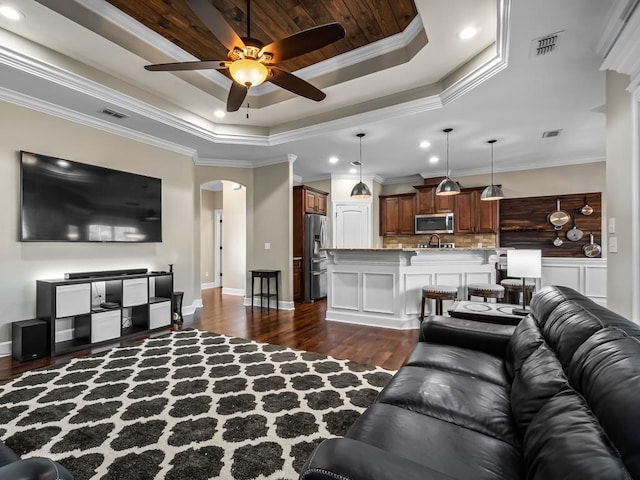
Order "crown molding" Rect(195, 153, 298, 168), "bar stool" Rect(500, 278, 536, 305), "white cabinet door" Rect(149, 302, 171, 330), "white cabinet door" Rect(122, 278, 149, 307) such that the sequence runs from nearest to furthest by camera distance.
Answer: "white cabinet door" Rect(122, 278, 149, 307), "white cabinet door" Rect(149, 302, 171, 330), "bar stool" Rect(500, 278, 536, 305), "crown molding" Rect(195, 153, 298, 168)

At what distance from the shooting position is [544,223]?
21.1 feet

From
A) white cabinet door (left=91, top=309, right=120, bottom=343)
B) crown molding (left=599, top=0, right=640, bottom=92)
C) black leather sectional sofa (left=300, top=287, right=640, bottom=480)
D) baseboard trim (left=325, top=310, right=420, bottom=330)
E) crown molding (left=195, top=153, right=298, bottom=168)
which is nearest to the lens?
black leather sectional sofa (left=300, top=287, right=640, bottom=480)

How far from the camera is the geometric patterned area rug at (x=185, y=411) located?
1.71 meters

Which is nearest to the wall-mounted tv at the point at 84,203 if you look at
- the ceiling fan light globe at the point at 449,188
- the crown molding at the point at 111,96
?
the crown molding at the point at 111,96

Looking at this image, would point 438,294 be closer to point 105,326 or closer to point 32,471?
point 32,471

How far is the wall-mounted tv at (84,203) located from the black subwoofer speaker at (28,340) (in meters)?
0.93

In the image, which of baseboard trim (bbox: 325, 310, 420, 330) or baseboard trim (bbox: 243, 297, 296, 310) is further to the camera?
baseboard trim (bbox: 243, 297, 296, 310)

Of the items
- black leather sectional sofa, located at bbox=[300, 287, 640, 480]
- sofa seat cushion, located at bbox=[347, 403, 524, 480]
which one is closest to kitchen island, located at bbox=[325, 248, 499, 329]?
black leather sectional sofa, located at bbox=[300, 287, 640, 480]

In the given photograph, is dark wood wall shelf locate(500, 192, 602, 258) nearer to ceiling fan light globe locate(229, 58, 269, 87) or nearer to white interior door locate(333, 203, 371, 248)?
white interior door locate(333, 203, 371, 248)

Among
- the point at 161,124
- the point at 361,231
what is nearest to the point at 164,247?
the point at 161,124

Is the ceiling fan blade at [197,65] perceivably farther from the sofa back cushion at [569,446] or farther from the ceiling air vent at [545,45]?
the sofa back cushion at [569,446]

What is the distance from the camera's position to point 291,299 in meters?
5.81

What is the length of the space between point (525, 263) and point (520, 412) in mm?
1872

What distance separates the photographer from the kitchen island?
438 cm
